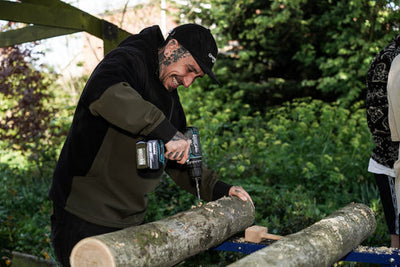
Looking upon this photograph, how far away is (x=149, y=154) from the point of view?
207 cm

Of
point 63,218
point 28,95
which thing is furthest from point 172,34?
point 28,95

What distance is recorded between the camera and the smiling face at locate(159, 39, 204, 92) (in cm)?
236

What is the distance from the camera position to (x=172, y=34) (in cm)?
244

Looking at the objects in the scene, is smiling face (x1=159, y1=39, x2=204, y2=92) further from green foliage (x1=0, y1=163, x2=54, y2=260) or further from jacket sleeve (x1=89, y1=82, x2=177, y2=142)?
green foliage (x1=0, y1=163, x2=54, y2=260)

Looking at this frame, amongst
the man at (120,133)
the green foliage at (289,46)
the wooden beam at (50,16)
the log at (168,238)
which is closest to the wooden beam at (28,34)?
the wooden beam at (50,16)

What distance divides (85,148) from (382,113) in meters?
2.21

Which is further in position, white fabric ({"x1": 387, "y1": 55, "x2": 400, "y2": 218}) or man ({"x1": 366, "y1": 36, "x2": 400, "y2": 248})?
man ({"x1": 366, "y1": 36, "x2": 400, "y2": 248})

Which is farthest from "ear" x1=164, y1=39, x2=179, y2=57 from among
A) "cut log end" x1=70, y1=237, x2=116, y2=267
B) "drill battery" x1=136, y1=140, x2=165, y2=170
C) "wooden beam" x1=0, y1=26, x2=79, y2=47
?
"wooden beam" x1=0, y1=26, x2=79, y2=47

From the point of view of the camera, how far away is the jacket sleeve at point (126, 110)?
1949 millimetres

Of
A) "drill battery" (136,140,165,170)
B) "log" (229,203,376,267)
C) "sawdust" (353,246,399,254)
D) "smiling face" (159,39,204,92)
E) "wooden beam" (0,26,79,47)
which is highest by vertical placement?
"wooden beam" (0,26,79,47)

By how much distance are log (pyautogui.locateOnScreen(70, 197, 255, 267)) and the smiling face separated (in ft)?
2.52

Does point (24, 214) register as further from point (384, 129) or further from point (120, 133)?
point (384, 129)

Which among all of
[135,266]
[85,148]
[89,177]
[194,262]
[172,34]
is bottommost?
[194,262]

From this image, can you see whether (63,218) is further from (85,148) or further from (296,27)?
(296,27)
